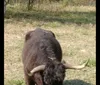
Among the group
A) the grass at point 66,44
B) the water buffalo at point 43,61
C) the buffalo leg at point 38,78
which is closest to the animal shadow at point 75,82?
the grass at point 66,44

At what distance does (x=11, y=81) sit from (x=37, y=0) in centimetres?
1418

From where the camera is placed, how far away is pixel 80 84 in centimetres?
648

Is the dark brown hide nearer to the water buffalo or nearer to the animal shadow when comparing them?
the water buffalo

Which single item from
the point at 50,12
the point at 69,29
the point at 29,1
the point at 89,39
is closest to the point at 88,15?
the point at 50,12

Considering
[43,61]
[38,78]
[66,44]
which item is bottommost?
[66,44]

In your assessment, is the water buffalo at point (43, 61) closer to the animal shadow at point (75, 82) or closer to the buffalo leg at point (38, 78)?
the buffalo leg at point (38, 78)

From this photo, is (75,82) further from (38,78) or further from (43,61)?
(38,78)

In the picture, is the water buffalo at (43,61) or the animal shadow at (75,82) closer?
the water buffalo at (43,61)

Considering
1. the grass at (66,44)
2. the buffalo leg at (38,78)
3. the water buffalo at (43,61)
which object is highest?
the water buffalo at (43,61)

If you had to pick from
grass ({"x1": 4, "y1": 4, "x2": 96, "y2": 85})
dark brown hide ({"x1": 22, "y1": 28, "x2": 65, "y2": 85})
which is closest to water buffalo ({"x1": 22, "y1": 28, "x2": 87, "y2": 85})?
dark brown hide ({"x1": 22, "y1": 28, "x2": 65, "y2": 85})

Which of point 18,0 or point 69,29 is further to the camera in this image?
point 18,0

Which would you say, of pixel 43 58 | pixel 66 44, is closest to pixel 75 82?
pixel 43 58

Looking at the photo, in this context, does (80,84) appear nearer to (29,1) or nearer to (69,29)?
(69,29)

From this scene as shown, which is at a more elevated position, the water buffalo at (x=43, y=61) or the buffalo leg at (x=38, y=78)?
the water buffalo at (x=43, y=61)
